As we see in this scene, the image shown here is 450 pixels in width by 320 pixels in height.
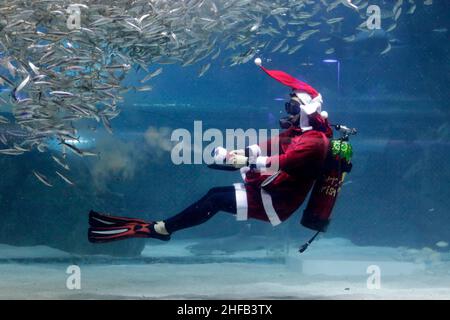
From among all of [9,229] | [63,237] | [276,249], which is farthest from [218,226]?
[9,229]

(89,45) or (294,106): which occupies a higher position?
(89,45)

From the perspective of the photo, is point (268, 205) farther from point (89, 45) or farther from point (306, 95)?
point (89, 45)

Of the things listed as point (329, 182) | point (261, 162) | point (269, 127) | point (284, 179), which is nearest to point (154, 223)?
point (261, 162)

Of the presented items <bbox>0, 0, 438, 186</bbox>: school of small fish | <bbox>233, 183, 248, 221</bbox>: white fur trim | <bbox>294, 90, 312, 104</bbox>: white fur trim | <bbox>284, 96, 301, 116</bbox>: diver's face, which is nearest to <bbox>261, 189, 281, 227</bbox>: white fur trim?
<bbox>233, 183, 248, 221</bbox>: white fur trim

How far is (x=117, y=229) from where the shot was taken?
5297mm

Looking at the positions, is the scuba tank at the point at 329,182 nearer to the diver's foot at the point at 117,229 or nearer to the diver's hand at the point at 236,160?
the diver's hand at the point at 236,160

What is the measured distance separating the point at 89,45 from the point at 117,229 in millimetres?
1936

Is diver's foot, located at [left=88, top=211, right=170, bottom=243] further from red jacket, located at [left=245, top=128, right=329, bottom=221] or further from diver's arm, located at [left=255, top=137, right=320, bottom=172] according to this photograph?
diver's arm, located at [left=255, top=137, right=320, bottom=172]

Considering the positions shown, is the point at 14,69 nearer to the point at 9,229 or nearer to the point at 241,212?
the point at 241,212

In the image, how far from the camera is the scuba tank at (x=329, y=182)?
195 inches

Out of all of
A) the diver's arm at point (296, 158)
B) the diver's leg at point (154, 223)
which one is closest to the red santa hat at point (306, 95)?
the diver's arm at point (296, 158)

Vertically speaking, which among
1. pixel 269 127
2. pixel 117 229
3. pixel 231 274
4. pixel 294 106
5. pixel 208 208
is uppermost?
pixel 269 127

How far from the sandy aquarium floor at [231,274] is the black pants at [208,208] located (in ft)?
2.89
